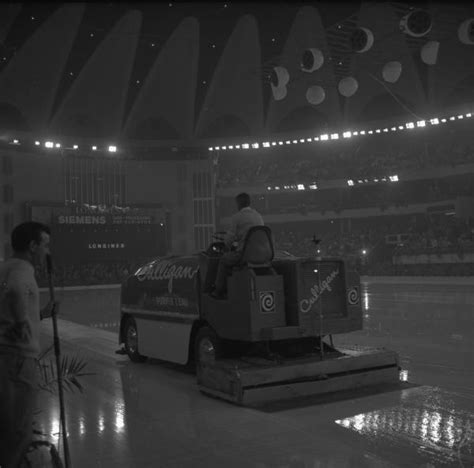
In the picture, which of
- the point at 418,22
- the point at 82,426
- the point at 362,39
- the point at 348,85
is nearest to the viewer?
the point at 82,426

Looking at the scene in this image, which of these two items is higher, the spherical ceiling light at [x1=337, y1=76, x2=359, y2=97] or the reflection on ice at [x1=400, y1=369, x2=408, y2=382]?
the spherical ceiling light at [x1=337, y1=76, x2=359, y2=97]

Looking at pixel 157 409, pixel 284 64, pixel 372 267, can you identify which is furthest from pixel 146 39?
pixel 157 409

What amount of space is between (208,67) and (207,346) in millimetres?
30436

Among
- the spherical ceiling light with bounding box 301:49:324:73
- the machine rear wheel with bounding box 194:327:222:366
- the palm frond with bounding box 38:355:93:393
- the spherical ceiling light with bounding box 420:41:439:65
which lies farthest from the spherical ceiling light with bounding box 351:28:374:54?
the palm frond with bounding box 38:355:93:393

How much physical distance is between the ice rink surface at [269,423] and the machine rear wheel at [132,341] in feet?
0.60

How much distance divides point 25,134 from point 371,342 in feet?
110

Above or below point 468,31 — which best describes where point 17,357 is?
below

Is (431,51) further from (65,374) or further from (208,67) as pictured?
(208,67)

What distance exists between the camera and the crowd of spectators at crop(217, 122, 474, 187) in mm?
42406

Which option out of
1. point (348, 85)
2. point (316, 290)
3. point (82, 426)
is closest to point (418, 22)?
point (348, 85)

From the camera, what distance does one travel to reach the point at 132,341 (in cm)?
995

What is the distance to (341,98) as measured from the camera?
4256cm

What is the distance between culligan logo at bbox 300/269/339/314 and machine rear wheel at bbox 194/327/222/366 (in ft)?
4.11

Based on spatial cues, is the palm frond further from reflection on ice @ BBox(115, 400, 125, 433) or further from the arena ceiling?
the arena ceiling
